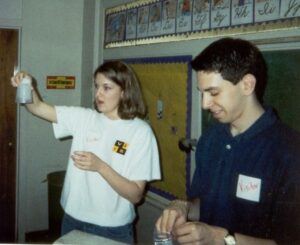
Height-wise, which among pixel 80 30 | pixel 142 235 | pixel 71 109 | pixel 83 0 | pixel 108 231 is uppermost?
pixel 83 0

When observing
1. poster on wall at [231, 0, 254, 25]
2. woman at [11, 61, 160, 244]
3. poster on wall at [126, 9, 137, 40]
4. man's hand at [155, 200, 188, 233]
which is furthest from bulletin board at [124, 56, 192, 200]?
man's hand at [155, 200, 188, 233]

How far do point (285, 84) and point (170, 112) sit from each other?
2.50 ft

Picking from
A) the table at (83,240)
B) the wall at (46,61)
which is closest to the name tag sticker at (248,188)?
the table at (83,240)

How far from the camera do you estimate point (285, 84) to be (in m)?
1.32

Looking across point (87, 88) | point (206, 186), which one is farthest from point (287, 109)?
point (87, 88)

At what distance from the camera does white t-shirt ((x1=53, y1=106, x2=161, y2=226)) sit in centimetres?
135

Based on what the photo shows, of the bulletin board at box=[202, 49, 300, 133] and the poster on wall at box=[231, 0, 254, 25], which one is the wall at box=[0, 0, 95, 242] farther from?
the bulletin board at box=[202, 49, 300, 133]

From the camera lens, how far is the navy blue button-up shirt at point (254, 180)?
2.83 ft

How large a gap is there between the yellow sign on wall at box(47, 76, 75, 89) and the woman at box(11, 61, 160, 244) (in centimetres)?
141

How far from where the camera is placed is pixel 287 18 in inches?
51.1

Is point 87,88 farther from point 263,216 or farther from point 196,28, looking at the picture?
point 263,216

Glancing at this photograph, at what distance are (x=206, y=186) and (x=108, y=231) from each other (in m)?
0.48

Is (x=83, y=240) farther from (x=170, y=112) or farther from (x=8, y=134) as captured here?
(x=8, y=134)

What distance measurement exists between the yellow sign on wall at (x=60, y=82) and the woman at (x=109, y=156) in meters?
1.41
